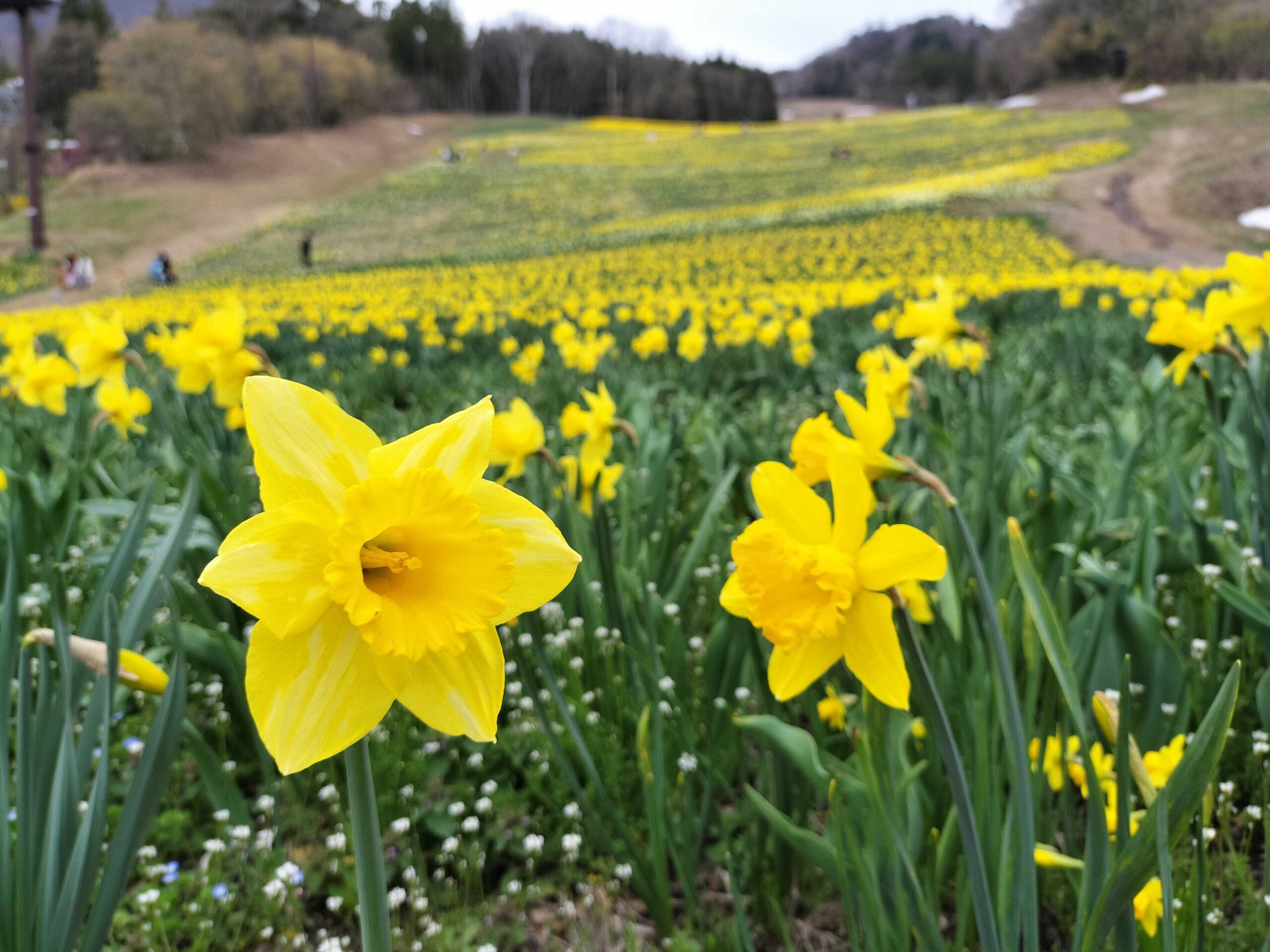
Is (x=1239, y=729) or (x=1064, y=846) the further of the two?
(x=1239, y=729)

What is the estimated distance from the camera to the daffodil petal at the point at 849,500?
29.2 inches

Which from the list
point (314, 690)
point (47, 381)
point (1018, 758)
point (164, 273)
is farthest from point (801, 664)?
point (164, 273)

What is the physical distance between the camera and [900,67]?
2579 inches

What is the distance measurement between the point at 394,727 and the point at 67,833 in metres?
0.82

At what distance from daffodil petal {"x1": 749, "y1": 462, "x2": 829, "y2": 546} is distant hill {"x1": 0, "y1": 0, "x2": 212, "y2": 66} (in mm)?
27334

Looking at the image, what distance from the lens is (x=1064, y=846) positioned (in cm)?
128

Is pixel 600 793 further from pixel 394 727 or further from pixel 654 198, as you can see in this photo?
pixel 654 198

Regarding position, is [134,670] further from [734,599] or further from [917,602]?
[917,602]

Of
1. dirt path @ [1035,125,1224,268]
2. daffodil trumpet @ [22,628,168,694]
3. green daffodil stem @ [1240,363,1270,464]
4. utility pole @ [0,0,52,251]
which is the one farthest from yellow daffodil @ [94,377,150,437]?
utility pole @ [0,0,52,251]

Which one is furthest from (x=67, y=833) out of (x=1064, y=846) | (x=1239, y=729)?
(x=1239, y=729)

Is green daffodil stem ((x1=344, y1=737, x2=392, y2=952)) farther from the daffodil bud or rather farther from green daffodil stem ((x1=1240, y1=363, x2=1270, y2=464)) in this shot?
green daffodil stem ((x1=1240, y1=363, x2=1270, y2=464))

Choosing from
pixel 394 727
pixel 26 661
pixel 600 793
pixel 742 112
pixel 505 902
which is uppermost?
pixel 742 112

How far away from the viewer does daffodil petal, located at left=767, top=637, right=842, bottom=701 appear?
798 mm

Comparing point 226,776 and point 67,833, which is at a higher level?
point 67,833
